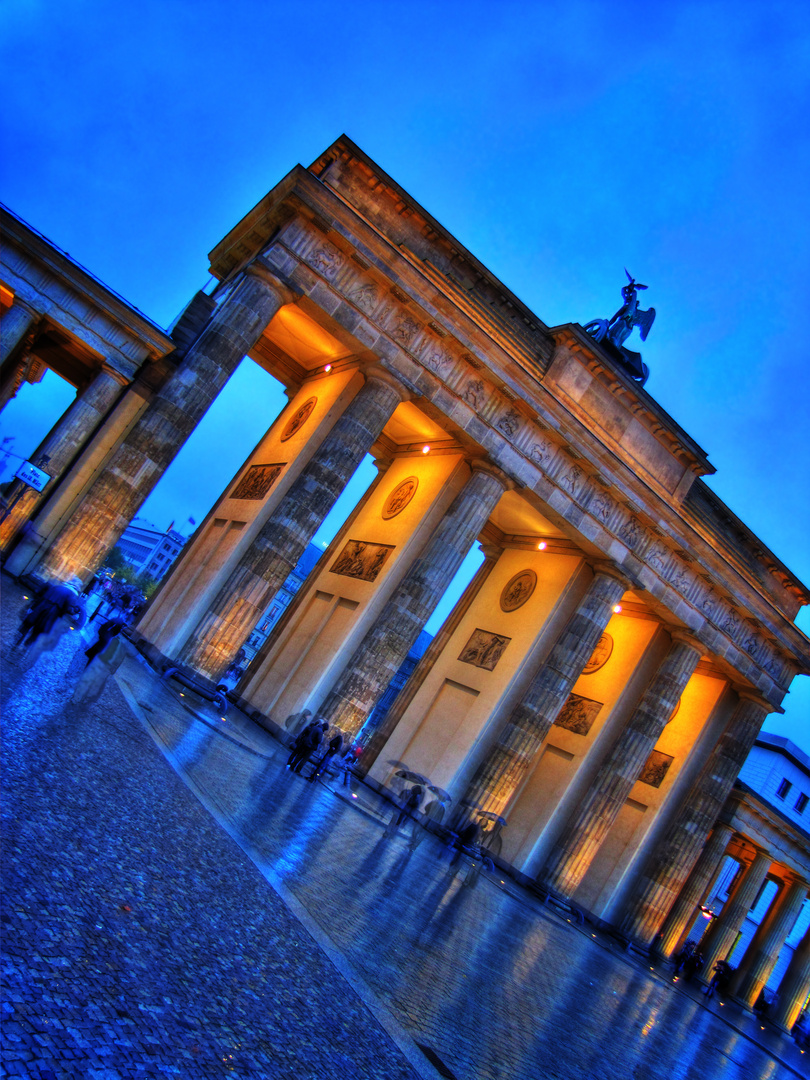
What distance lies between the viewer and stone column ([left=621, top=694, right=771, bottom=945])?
23094 millimetres

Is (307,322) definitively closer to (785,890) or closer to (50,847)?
(50,847)

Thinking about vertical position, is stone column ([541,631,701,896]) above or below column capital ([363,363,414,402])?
below

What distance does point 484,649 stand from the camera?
78.9ft

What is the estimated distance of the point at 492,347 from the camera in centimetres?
1928

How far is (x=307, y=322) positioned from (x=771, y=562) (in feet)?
59.0

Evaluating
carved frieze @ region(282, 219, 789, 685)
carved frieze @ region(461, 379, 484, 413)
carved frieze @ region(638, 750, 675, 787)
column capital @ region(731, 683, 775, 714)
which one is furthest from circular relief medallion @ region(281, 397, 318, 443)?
column capital @ region(731, 683, 775, 714)

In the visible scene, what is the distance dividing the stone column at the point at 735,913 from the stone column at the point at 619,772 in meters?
10.1

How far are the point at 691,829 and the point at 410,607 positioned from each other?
13218 mm

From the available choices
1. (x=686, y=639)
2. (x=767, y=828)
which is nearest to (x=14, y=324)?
(x=686, y=639)

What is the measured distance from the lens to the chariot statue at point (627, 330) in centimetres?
2392

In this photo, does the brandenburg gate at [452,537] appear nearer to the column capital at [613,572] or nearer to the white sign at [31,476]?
the column capital at [613,572]

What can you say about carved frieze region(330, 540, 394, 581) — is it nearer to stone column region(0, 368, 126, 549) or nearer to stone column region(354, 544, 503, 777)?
stone column region(354, 544, 503, 777)

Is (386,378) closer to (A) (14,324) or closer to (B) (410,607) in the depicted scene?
(B) (410,607)

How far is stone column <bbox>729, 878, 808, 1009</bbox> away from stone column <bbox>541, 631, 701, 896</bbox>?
1326 cm
